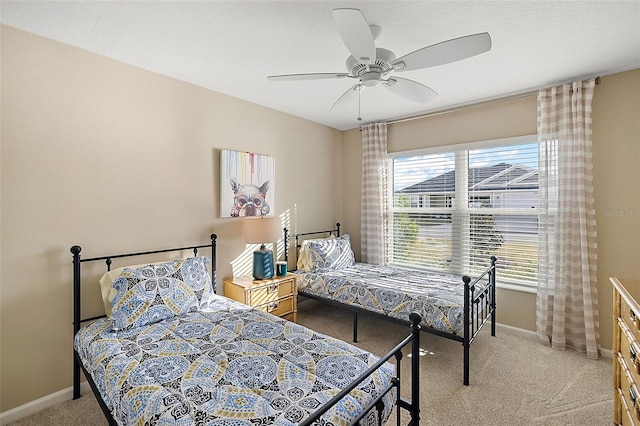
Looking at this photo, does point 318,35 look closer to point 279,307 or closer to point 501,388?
point 279,307

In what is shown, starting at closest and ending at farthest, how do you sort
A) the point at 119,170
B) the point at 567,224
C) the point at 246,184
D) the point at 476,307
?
1. the point at 119,170
2. the point at 476,307
3. the point at 567,224
4. the point at 246,184

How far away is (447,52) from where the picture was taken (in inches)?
68.9

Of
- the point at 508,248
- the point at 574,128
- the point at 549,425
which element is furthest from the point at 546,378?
the point at 574,128

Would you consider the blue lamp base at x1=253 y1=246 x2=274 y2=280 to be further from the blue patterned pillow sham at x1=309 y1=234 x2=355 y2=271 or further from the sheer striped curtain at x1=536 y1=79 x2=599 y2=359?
the sheer striped curtain at x1=536 y1=79 x2=599 y2=359

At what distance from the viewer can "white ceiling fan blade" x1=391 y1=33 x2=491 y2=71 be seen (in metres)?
1.60

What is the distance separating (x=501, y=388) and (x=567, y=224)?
1.68m

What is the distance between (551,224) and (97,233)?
4167mm

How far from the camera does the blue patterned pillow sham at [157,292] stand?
2.16 meters

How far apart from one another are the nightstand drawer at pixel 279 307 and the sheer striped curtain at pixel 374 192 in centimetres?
147

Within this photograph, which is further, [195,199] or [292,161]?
[292,161]

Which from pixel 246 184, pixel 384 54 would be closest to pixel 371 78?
pixel 384 54

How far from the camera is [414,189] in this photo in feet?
14.0

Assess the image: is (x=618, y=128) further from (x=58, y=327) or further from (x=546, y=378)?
(x=58, y=327)

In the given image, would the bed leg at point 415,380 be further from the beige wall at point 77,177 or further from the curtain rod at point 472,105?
the curtain rod at point 472,105
